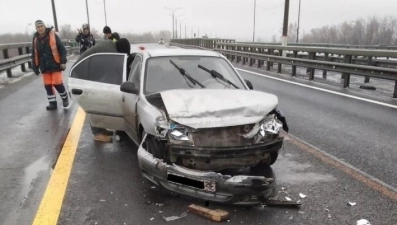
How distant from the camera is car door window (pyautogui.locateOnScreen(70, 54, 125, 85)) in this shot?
5751 mm

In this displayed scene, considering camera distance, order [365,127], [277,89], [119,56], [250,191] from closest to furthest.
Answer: [250,191], [119,56], [365,127], [277,89]

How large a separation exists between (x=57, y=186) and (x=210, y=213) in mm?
1830

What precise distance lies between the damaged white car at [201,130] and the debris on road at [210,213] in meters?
0.13

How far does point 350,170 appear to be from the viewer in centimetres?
453

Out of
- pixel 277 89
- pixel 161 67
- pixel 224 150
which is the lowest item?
pixel 277 89

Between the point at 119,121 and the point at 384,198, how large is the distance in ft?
11.7

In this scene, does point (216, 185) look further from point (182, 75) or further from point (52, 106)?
point (52, 106)

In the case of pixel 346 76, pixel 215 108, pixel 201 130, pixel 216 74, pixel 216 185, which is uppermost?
pixel 216 74

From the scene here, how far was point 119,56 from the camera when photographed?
591 cm

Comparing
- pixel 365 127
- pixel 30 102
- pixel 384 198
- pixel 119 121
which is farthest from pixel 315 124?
pixel 30 102

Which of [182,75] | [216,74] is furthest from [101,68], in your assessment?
[216,74]

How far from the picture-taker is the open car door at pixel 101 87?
217 inches

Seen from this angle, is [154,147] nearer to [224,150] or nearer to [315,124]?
[224,150]

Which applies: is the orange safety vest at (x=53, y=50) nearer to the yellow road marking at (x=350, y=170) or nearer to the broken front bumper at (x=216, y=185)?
the yellow road marking at (x=350, y=170)
